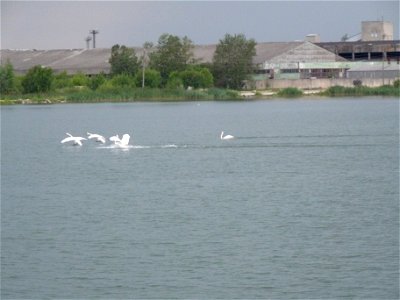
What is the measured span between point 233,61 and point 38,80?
13538mm

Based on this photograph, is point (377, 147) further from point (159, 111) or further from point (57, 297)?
point (159, 111)

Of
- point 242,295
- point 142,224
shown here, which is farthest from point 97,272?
point 142,224

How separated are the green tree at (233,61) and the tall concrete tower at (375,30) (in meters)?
27.6

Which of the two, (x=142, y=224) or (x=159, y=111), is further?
(x=159, y=111)

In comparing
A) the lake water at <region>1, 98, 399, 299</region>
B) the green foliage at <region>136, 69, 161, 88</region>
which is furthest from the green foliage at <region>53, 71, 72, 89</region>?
the lake water at <region>1, 98, 399, 299</region>

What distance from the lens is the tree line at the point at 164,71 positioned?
253ft

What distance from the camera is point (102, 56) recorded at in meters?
93.3

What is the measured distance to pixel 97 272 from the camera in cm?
1666

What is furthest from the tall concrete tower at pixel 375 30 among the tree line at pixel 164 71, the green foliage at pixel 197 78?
the green foliage at pixel 197 78

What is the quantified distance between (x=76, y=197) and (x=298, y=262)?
8790mm

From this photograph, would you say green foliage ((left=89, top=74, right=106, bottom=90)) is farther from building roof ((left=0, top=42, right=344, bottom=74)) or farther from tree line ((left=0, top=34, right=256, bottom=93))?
building roof ((left=0, top=42, right=344, bottom=74))

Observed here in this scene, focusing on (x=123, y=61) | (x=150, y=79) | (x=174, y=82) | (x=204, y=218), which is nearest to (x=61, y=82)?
(x=123, y=61)

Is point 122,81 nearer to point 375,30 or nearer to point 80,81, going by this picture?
point 80,81

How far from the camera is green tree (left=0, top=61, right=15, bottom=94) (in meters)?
75.6
